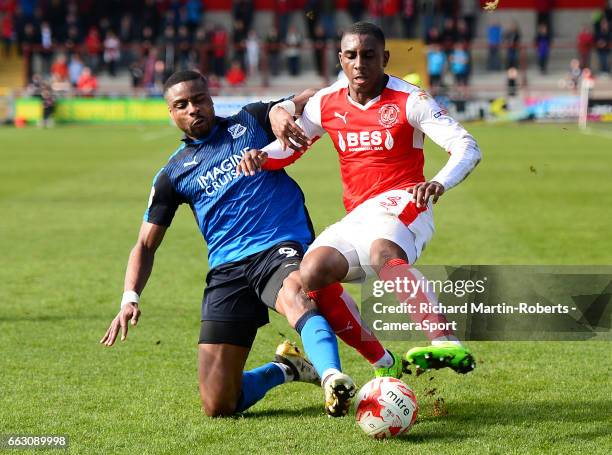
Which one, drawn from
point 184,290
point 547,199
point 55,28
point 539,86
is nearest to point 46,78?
point 55,28

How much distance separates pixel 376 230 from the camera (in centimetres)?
538

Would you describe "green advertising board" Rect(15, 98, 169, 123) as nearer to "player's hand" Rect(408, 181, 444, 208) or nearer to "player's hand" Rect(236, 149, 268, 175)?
"player's hand" Rect(236, 149, 268, 175)

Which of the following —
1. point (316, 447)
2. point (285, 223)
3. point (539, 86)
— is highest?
point (285, 223)

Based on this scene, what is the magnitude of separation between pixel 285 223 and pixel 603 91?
29.9 m

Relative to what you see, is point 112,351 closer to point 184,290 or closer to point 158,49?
point 184,290

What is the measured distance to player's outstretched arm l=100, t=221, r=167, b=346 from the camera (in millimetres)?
5324

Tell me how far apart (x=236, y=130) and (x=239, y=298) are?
3.23 ft

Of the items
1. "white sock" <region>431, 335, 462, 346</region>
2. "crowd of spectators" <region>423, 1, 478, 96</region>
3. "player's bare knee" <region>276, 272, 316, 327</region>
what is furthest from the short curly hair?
"crowd of spectators" <region>423, 1, 478, 96</region>

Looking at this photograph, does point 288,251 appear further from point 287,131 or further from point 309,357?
point 309,357

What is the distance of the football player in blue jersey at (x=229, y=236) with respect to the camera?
5512mm

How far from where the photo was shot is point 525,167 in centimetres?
2034

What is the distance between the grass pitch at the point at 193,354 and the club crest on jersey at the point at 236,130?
4.86 ft

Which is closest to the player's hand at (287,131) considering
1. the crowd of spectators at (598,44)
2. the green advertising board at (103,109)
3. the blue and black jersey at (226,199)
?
the blue and black jersey at (226,199)

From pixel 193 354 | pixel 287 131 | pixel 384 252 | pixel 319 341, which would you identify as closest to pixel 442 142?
pixel 384 252
